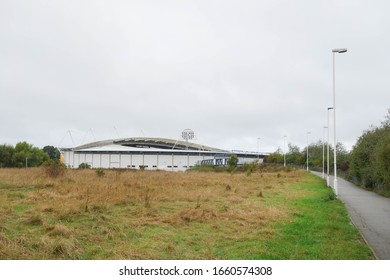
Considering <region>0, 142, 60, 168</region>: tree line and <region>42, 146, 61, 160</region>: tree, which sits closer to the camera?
<region>0, 142, 60, 168</region>: tree line

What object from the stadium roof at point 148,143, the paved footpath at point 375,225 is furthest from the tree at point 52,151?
the paved footpath at point 375,225

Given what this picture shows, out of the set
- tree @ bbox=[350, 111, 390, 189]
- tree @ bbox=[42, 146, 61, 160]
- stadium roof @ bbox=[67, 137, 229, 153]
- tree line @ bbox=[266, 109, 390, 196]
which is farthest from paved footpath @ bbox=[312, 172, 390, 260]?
tree @ bbox=[42, 146, 61, 160]

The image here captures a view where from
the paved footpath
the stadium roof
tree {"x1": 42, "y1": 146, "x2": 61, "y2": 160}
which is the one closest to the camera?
the paved footpath

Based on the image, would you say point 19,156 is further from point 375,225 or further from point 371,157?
point 375,225

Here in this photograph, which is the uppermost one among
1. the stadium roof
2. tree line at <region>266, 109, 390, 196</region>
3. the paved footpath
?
the stadium roof

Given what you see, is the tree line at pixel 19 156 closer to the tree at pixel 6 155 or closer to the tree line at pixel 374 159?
the tree at pixel 6 155

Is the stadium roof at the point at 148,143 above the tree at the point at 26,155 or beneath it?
above

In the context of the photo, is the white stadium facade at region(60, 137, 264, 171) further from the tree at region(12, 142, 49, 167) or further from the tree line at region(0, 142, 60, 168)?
the tree line at region(0, 142, 60, 168)

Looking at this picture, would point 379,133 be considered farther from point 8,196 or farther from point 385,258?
point 8,196

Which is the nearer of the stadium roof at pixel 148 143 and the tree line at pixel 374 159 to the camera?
the tree line at pixel 374 159

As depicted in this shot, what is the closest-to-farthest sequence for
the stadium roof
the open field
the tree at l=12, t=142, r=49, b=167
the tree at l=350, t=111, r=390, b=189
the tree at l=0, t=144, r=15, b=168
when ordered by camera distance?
1. the open field
2. the tree at l=350, t=111, r=390, b=189
3. the tree at l=0, t=144, r=15, b=168
4. the tree at l=12, t=142, r=49, b=167
5. the stadium roof

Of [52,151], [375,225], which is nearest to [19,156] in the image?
[52,151]

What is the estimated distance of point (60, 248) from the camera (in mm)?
7613
